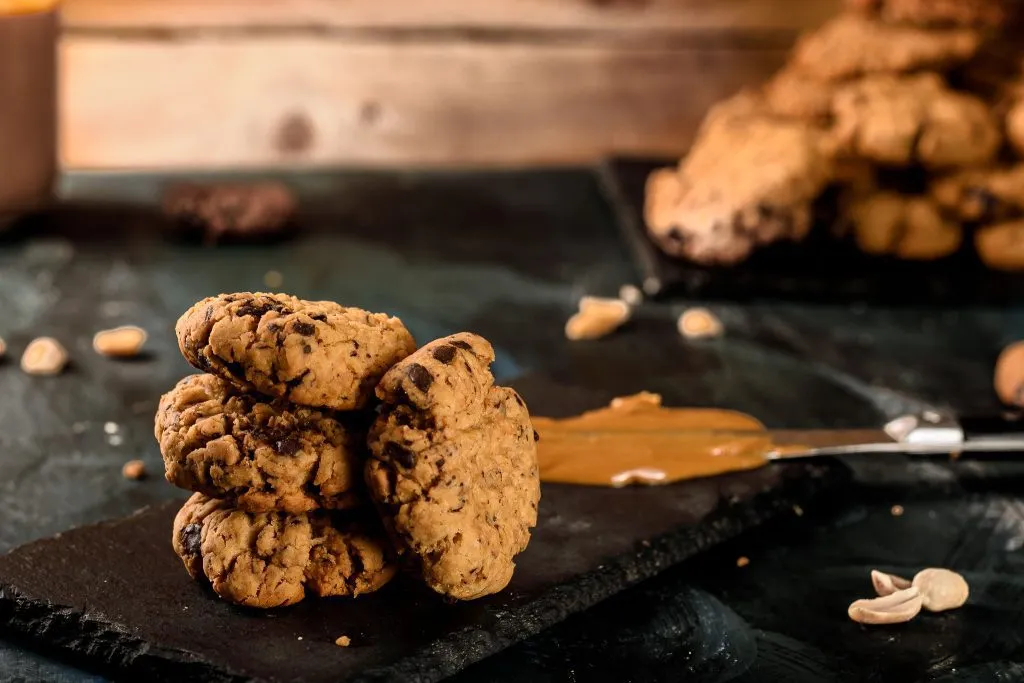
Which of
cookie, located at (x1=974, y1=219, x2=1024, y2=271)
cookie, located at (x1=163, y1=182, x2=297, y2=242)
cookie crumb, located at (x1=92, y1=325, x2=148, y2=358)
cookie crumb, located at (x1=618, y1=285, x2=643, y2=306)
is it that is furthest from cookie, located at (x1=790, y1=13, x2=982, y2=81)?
cookie crumb, located at (x1=92, y1=325, x2=148, y2=358)

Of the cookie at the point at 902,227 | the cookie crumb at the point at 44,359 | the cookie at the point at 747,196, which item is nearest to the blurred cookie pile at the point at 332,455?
the cookie crumb at the point at 44,359

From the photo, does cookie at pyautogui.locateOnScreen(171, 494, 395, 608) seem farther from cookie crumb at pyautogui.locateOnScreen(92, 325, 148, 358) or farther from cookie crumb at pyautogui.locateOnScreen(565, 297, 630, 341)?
cookie crumb at pyautogui.locateOnScreen(565, 297, 630, 341)

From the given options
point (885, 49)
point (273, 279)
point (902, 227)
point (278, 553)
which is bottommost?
point (273, 279)

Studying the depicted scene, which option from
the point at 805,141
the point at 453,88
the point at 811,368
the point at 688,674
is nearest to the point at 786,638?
the point at 688,674

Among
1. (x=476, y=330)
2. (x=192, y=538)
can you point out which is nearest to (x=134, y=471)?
(x=192, y=538)

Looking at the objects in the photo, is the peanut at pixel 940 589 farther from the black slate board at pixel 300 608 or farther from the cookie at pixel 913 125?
the cookie at pixel 913 125

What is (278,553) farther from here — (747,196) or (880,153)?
(880,153)
